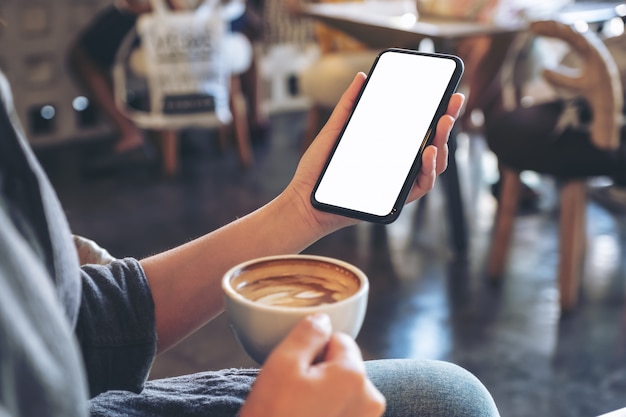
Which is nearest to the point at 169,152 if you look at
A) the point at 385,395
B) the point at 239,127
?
the point at 239,127

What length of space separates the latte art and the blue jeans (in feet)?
0.53

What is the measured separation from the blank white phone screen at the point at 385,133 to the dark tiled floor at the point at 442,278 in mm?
1080

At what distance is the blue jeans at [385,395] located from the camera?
76 centimetres

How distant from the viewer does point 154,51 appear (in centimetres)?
316

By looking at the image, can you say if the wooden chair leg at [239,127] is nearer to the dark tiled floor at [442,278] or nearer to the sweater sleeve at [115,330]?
the dark tiled floor at [442,278]

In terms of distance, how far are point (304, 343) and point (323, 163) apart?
34 cm

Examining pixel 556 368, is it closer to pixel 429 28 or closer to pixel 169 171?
pixel 429 28

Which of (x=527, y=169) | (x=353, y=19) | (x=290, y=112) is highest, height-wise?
(x=353, y=19)

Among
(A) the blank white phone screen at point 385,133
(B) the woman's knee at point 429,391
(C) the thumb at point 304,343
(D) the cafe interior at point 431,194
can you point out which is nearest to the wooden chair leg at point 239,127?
(D) the cafe interior at point 431,194

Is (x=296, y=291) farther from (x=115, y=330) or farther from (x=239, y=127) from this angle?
(x=239, y=127)

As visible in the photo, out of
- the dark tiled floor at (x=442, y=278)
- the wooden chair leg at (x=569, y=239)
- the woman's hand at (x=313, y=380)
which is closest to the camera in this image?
the woman's hand at (x=313, y=380)

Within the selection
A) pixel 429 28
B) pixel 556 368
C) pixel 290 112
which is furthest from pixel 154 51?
pixel 556 368

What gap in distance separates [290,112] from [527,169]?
100 inches

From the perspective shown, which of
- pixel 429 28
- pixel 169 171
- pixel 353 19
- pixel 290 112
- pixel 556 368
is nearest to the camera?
pixel 556 368
